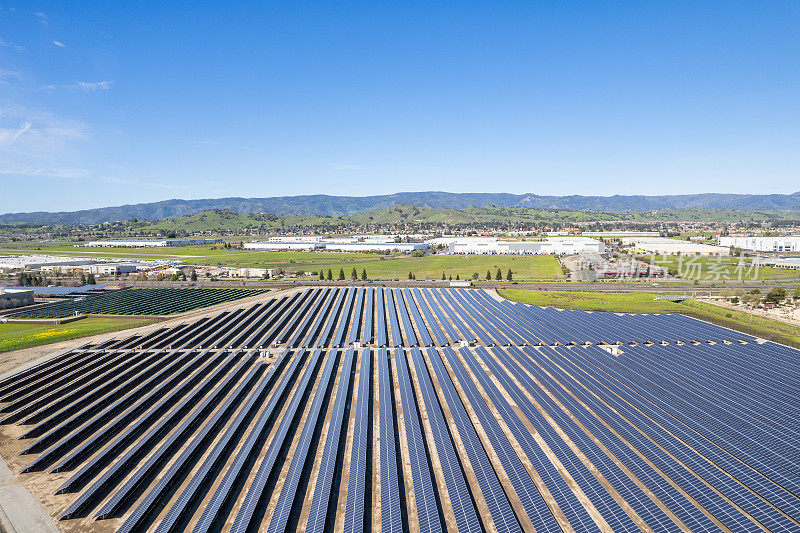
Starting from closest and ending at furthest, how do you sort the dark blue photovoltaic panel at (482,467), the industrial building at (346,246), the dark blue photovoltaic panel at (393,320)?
the dark blue photovoltaic panel at (482,467), the dark blue photovoltaic panel at (393,320), the industrial building at (346,246)

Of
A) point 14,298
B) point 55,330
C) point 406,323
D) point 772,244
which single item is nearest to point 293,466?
point 406,323

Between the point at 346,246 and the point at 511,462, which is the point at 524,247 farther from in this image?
the point at 511,462

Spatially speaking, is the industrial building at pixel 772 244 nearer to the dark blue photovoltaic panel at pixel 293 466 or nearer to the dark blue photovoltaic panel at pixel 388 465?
the dark blue photovoltaic panel at pixel 388 465

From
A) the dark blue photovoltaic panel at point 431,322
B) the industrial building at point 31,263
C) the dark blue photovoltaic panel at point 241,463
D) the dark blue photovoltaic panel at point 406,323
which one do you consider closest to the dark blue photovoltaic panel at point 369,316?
the dark blue photovoltaic panel at point 406,323

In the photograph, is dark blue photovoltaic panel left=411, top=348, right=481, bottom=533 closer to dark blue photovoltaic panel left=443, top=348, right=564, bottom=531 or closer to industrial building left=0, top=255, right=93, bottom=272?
dark blue photovoltaic panel left=443, top=348, right=564, bottom=531

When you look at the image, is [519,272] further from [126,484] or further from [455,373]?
[126,484]

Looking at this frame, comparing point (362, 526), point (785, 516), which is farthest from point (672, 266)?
point (362, 526)
